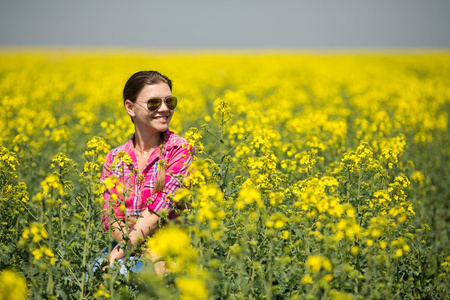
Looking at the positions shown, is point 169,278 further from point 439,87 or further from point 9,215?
point 439,87

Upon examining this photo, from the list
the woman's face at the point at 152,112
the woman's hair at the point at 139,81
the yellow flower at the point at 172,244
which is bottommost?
the yellow flower at the point at 172,244

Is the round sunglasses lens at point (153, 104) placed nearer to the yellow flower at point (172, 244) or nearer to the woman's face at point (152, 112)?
the woman's face at point (152, 112)

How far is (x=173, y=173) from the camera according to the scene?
3350 mm

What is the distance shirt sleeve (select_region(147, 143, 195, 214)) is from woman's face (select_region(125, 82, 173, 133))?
0.26 metres

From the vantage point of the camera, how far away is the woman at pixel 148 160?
10.4 ft

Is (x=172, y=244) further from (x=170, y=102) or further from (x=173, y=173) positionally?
(x=170, y=102)

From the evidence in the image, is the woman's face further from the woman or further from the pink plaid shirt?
the pink plaid shirt

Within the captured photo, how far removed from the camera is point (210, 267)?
229cm

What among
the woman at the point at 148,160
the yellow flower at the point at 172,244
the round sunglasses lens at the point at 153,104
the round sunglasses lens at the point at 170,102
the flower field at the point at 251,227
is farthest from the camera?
the round sunglasses lens at the point at 170,102

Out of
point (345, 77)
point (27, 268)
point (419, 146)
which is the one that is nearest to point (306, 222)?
point (27, 268)

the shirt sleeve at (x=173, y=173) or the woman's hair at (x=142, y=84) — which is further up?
the woman's hair at (x=142, y=84)

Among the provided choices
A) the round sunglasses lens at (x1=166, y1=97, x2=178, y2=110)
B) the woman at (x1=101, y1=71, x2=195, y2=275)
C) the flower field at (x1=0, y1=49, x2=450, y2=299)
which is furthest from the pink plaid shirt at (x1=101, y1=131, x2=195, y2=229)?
the round sunglasses lens at (x1=166, y1=97, x2=178, y2=110)

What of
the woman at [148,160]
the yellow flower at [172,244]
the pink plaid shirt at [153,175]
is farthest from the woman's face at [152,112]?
the yellow flower at [172,244]

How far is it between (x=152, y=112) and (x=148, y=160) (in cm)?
43
